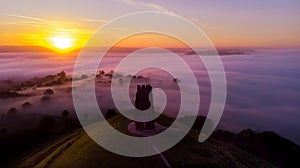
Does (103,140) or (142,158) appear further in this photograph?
(103,140)

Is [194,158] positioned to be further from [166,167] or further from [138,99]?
[138,99]

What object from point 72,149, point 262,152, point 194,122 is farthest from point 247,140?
point 72,149

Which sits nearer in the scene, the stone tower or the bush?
the stone tower

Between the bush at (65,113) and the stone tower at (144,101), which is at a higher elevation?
the stone tower at (144,101)

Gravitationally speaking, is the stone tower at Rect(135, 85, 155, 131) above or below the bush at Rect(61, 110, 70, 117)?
above

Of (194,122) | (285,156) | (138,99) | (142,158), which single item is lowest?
(285,156)

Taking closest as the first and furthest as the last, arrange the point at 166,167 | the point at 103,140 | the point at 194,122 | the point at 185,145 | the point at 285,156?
the point at 166,167
the point at 185,145
the point at 103,140
the point at 285,156
the point at 194,122

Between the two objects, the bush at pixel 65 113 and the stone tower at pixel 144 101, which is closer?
the stone tower at pixel 144 101

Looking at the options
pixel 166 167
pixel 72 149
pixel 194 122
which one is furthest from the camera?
pixel 194 122

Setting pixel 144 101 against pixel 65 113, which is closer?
pixel 144 101

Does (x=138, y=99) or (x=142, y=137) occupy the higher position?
(x=138, y=99)
